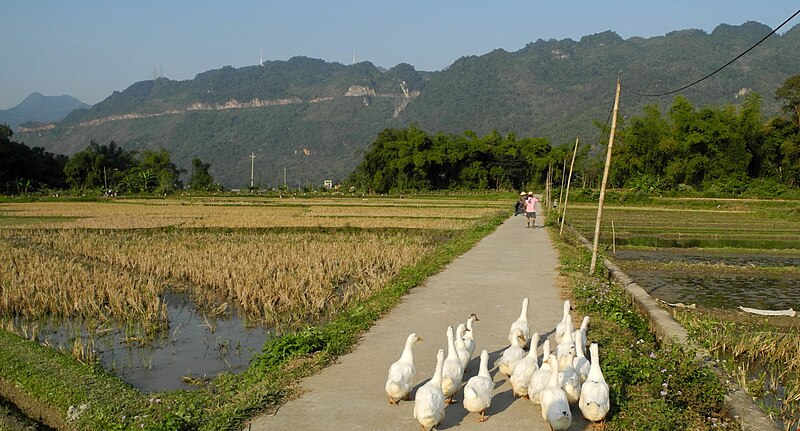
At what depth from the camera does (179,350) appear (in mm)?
8562

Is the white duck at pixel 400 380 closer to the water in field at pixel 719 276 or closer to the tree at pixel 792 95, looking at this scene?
the water in field at pixel 719 276

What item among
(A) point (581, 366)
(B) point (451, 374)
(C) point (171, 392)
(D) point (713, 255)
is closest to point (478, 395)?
(B) point (451, 374)

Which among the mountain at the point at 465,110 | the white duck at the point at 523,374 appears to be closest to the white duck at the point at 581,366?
the white duck at the point at 523,374

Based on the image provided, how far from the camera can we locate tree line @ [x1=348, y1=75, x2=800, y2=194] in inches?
2189

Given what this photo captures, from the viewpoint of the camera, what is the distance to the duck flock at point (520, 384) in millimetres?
4730

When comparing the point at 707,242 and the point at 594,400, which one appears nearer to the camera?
the point at 594,400

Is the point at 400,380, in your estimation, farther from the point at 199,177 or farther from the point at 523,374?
the point at 199,177

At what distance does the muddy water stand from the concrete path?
181cm

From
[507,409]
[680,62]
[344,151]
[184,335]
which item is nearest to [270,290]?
[184,335]

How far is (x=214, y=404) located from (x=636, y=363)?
3801 millimetres

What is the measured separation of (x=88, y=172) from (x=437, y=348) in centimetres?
7643

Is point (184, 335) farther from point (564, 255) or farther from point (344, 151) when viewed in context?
point (344, 151)

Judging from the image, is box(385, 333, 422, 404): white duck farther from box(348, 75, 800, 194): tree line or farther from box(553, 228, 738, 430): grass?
box(348, 75, 800, 194): tree line

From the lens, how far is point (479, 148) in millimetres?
→ 72688
